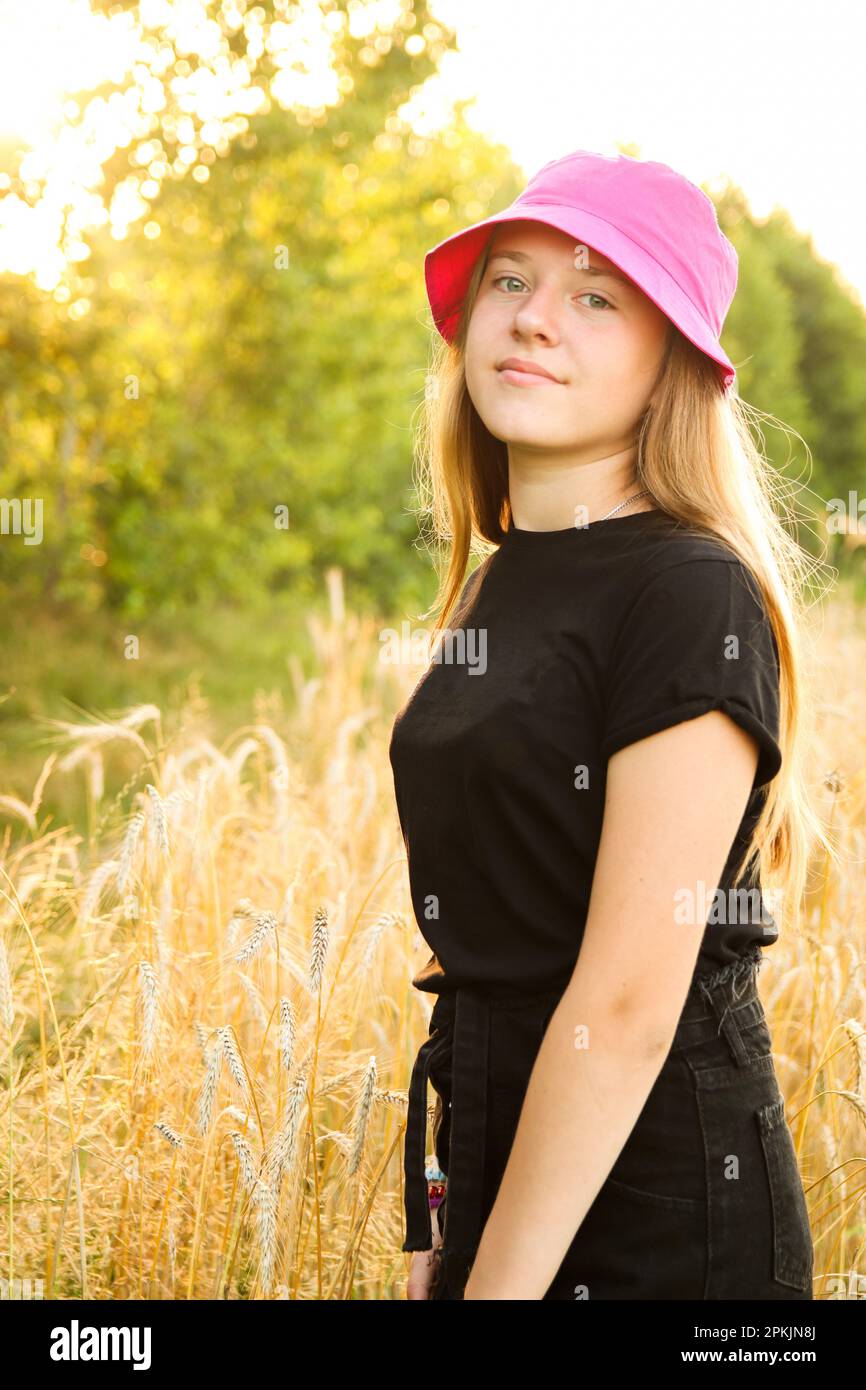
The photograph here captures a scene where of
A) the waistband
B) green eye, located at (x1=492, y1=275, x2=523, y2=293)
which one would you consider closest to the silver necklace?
green eye, located at (x1=492, y1=275, x2=523, y2=293)

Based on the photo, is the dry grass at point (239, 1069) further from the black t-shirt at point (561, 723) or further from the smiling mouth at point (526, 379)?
the smiling mouth at point (526, 379)

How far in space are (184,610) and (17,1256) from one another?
11.9 meters

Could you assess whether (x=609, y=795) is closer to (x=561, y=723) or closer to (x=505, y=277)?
(x=561, y=723)

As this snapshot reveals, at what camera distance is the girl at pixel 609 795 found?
4.18ft

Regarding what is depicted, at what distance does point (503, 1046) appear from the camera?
1.45 meters

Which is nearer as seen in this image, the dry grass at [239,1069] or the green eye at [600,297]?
the green eye at [600,297]

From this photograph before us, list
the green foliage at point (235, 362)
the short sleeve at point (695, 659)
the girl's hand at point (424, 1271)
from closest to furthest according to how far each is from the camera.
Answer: the short sleeve at point (695, 659) < the girl's hand at point (424, 1271) < the green foliage at point (235, 362)

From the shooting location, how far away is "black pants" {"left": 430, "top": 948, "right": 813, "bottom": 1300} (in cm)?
136

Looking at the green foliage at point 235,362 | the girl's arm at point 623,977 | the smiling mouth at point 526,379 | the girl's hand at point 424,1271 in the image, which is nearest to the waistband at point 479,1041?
the girl's arm at point 623,977

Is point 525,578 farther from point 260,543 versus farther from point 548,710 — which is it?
point 260,543

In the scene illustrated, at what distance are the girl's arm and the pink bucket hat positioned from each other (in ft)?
1.69

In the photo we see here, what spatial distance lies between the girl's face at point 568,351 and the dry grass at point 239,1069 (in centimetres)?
77

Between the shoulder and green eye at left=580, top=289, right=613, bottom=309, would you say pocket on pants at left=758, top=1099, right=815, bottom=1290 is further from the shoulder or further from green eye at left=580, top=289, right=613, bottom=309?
green eye at left=580, top=289, right=613, bottom=309

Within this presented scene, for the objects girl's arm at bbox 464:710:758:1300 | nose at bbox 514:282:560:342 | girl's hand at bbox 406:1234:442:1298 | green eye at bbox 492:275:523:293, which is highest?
green eye at bbox 492:275:523:293
